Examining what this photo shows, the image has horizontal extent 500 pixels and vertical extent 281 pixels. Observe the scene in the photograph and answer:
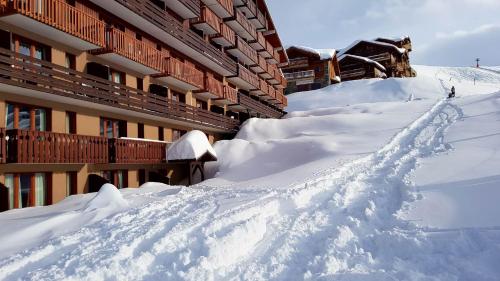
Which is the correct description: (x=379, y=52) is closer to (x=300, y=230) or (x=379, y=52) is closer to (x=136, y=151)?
(x=136, y=151)

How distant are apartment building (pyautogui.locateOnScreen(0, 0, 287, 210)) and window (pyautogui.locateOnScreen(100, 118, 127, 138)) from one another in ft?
0.15

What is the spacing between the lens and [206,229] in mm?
7082

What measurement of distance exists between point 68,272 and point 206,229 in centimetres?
250

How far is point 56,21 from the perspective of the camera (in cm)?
1233

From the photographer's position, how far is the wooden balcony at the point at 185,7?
21.7 m

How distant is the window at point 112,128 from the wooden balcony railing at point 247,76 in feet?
49.2

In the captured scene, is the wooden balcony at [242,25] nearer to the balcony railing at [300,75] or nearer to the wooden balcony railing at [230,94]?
the wooden balcony railing at [230,94]

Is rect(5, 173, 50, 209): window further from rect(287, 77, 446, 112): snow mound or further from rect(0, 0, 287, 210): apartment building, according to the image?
rect(287, 77, 446, 112): snow mound

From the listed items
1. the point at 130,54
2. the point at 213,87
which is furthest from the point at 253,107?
the point at 130,54

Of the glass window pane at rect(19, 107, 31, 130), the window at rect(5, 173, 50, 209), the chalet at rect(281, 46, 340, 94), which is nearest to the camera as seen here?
the window at rect(5, 173, 50, 209)

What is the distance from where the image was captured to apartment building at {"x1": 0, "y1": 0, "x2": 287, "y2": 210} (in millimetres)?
11391

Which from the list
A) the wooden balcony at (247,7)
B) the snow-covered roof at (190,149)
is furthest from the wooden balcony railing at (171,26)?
the wooden balcony at (247,7)

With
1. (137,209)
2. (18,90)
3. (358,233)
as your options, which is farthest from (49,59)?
(358,233)

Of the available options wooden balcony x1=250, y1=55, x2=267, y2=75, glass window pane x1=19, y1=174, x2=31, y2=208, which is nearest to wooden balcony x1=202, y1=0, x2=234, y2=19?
wooden balcony x1=250, y1=55, x2=267, y2=75
